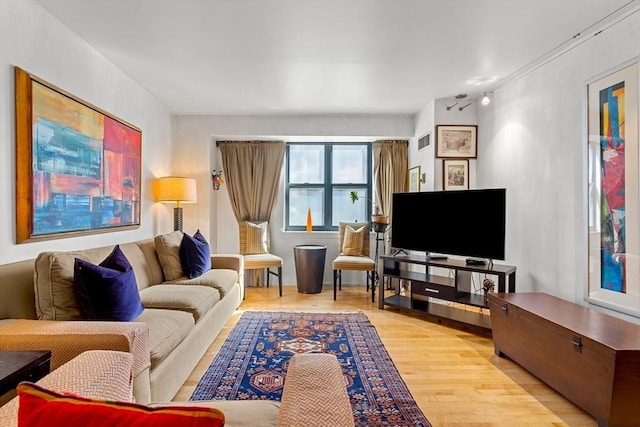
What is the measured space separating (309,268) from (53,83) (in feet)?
11.0

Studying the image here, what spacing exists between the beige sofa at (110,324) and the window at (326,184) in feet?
8.82

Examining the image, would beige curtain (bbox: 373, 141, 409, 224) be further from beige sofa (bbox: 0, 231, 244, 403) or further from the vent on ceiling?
beige sofa (bbox: 0, 231, 244, 403)

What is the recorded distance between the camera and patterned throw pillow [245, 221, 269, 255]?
485 cm

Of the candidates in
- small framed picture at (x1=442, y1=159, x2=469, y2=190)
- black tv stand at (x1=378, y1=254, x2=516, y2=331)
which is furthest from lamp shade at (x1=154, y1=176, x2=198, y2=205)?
small framed picture at (x1=442, y1=159, x2=469, y2=190)

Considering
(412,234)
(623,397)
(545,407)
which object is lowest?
(545,407)

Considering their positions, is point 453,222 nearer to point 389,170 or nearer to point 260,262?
point 389,170

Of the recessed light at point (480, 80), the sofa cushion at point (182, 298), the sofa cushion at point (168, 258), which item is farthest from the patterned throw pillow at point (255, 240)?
the recessed light at point (480, 80)

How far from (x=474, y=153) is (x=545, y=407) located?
2.78 m

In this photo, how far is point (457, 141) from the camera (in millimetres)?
4043

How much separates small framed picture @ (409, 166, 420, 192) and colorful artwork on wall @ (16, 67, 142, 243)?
346cm

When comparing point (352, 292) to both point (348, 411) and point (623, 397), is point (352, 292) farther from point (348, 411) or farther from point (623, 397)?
point (348, 411)

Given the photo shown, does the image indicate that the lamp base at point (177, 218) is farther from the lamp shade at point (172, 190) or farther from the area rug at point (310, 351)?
the area rug at point (310, 351)

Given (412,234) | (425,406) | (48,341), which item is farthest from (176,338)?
(412,234)

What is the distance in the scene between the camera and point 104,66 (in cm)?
300
